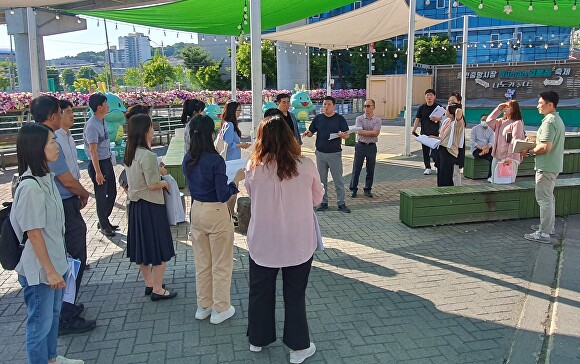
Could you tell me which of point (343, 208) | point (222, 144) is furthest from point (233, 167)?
point (343, 208)

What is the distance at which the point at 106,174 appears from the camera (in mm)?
6250

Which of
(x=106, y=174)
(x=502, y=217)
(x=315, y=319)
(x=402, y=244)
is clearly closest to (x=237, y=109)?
(x=106, y=174)

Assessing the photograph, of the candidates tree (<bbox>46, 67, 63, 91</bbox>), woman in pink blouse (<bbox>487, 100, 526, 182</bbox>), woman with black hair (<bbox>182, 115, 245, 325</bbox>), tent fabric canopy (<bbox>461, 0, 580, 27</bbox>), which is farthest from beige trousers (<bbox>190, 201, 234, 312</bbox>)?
tree (<bbox>46, 67, 63, 91</bbox>)

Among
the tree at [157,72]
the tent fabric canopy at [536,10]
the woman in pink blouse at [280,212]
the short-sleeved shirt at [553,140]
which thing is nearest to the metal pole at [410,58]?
the tent fabric canopy at [536,10]

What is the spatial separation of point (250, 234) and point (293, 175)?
526 millimetres

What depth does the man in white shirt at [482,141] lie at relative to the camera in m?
9.49

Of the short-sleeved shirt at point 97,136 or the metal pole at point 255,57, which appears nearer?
the short-sleeved shirt at point 97,136

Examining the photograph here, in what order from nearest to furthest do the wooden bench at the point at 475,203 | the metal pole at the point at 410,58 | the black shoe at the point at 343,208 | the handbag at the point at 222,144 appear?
1. the handbag at the point at 222,144
2. the wooden bench at the point at 475,203
3. the black shoe at the point at 343,208
4. the metal pole at the point at 410,58

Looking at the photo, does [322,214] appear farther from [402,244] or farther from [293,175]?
[293,175]

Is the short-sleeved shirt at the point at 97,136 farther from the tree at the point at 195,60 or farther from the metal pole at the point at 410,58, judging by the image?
the tree at the point at 195,60

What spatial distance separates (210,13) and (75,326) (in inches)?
327

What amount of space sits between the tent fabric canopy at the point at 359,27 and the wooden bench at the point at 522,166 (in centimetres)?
519

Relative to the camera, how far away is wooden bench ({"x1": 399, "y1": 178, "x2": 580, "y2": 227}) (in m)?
6.65

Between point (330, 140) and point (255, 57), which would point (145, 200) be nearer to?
point (255, 57)
